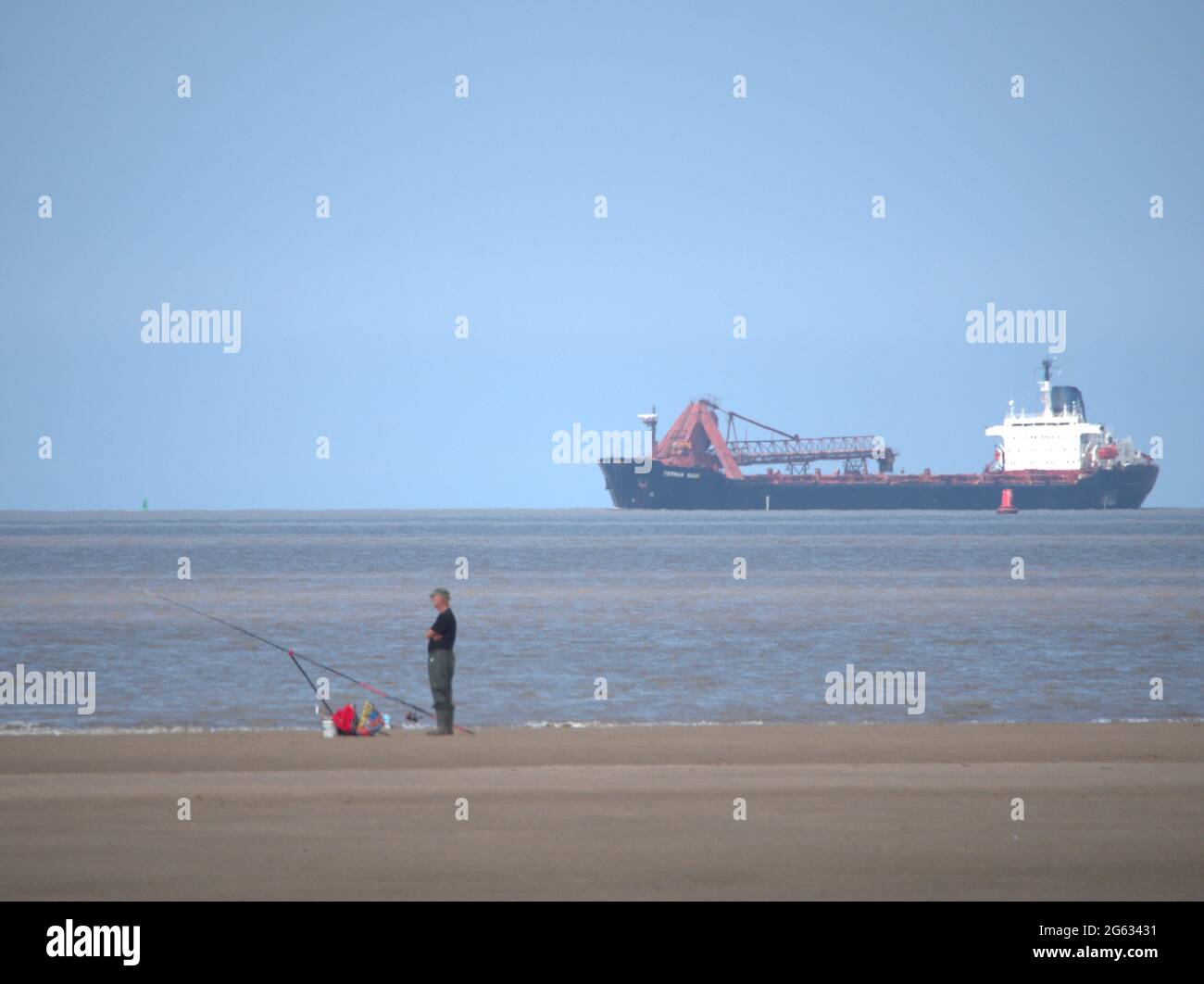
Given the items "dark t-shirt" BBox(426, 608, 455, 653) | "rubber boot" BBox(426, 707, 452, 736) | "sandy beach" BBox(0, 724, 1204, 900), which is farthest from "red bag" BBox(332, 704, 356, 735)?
"dark t-shirt" BBox(426, 608, 455, 653)

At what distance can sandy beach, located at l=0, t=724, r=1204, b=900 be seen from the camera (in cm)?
741

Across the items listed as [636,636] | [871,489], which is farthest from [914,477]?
[636,636]

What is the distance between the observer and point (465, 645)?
80.6ft

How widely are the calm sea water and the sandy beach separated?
10.5 feet

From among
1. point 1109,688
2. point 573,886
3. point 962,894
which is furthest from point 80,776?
point 1109,688

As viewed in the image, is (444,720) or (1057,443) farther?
(1057,443)

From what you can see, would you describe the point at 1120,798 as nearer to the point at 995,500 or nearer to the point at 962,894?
the point at 962,894

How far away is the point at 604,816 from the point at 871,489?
12272 cm

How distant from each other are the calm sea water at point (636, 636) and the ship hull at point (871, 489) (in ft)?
214

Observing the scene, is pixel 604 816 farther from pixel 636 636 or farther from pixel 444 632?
pixel 636 636

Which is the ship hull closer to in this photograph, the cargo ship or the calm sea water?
the cargo ship

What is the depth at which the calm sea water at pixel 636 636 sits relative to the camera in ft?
55.3

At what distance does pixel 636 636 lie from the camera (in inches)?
1048
